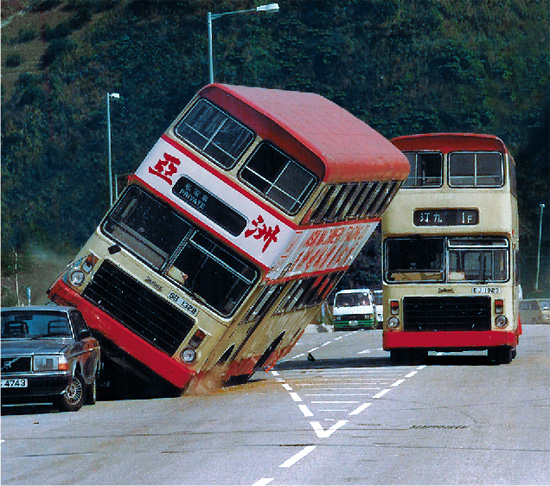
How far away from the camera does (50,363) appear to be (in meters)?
20.2

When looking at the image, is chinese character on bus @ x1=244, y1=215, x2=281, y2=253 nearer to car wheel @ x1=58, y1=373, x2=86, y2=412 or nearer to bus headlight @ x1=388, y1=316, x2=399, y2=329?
car wheel @ x1=58, y1=373, x2=86, y2=412

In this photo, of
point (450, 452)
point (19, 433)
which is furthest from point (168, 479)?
point (19, 433)

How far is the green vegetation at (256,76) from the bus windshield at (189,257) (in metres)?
78.8

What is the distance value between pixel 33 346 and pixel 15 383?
646 mm

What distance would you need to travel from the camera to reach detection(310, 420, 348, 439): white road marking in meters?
16.9

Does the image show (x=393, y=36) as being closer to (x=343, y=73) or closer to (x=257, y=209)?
(x=343, y=73)

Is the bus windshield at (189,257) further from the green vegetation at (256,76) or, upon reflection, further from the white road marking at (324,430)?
the green vegetation at (256,76)

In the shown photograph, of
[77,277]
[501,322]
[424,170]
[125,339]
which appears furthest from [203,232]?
[501,322]

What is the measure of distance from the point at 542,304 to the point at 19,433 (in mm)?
52176

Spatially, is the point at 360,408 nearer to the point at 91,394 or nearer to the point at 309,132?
the point at 91,394

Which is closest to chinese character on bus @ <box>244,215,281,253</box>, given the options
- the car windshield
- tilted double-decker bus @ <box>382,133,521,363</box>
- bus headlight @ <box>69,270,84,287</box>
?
bus headlight @ <box>69,270,84,287</box>

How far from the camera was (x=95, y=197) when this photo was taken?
345 feet

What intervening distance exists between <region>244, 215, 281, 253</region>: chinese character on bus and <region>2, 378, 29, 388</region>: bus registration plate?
4033 mm

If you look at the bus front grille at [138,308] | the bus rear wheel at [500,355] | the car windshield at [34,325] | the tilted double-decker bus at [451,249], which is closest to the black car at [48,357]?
the car windshield at [34,325]
